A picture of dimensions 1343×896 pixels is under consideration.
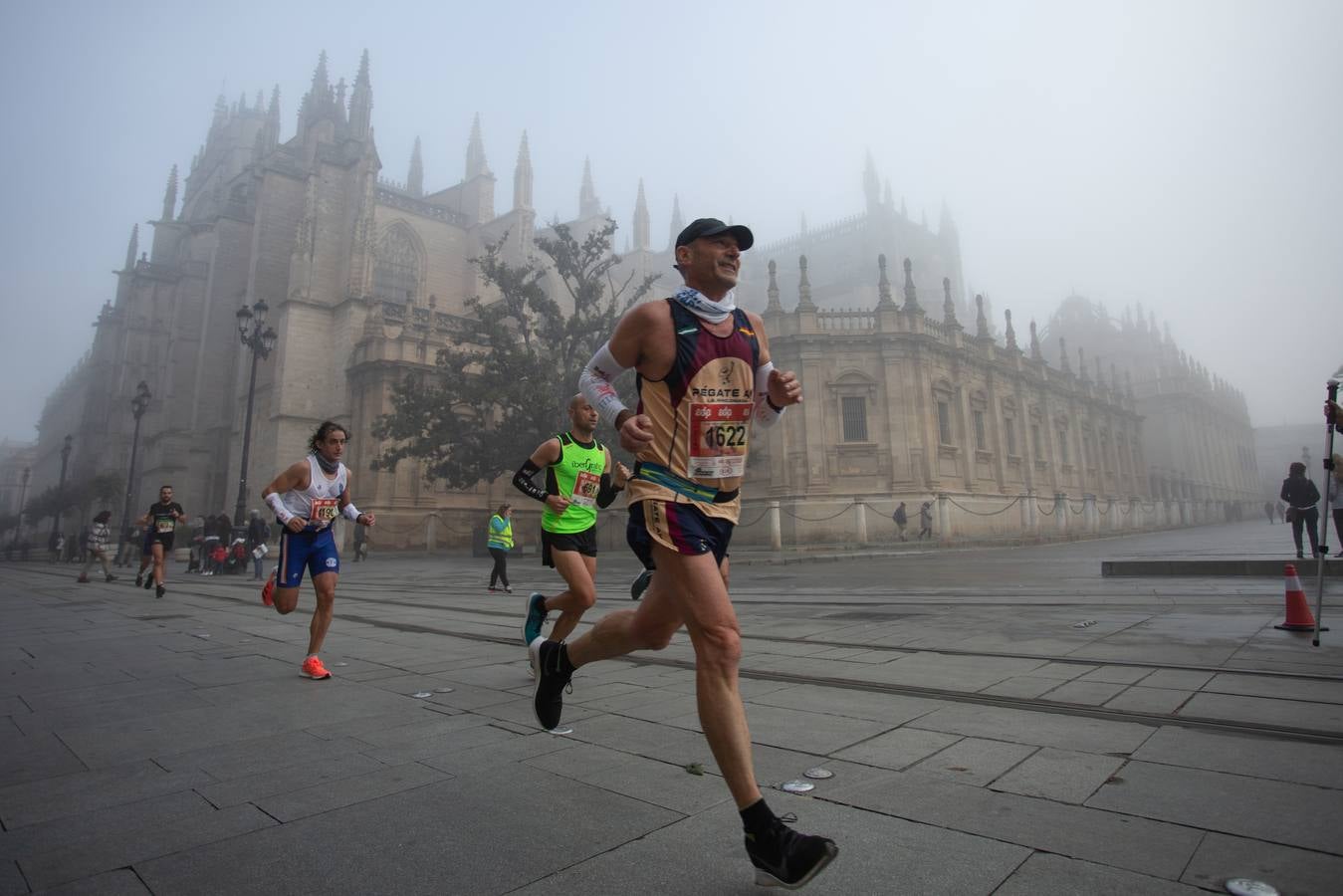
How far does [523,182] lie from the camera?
45.6 metres

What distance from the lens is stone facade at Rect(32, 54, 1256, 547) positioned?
28.3 m

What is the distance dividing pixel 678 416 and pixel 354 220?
38.8 meters

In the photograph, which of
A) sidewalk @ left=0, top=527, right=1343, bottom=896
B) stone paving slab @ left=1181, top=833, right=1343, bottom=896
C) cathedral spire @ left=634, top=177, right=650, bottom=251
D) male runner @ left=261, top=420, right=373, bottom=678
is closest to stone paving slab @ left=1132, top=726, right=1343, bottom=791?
sidewalk @ left=0, top=527, right=1343, bottom=896

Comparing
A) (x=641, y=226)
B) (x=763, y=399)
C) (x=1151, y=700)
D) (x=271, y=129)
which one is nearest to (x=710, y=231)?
(x=763, y=399)

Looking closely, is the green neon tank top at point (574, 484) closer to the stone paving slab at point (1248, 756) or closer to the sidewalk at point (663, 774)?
the sidewalk at point (663, 774)

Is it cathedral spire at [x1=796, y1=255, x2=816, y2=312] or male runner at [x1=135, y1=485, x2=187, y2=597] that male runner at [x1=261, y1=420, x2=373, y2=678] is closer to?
male runner at [x1=135, y1=485, x2=187, y2=597]

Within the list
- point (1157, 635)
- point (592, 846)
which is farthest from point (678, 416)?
point (1157, 635)

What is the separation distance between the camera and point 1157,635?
5180mm

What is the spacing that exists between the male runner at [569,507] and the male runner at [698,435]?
1.70 m

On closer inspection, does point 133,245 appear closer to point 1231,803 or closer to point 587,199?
point 587,199

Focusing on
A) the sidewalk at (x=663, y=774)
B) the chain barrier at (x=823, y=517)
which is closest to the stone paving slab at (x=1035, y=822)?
the sidewalk at (x=663, y=774)

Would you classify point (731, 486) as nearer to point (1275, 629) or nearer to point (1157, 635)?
point (1157, 635)

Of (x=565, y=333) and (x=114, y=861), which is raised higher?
(x=565, y=333)

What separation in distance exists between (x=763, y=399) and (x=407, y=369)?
3212 centimetres
